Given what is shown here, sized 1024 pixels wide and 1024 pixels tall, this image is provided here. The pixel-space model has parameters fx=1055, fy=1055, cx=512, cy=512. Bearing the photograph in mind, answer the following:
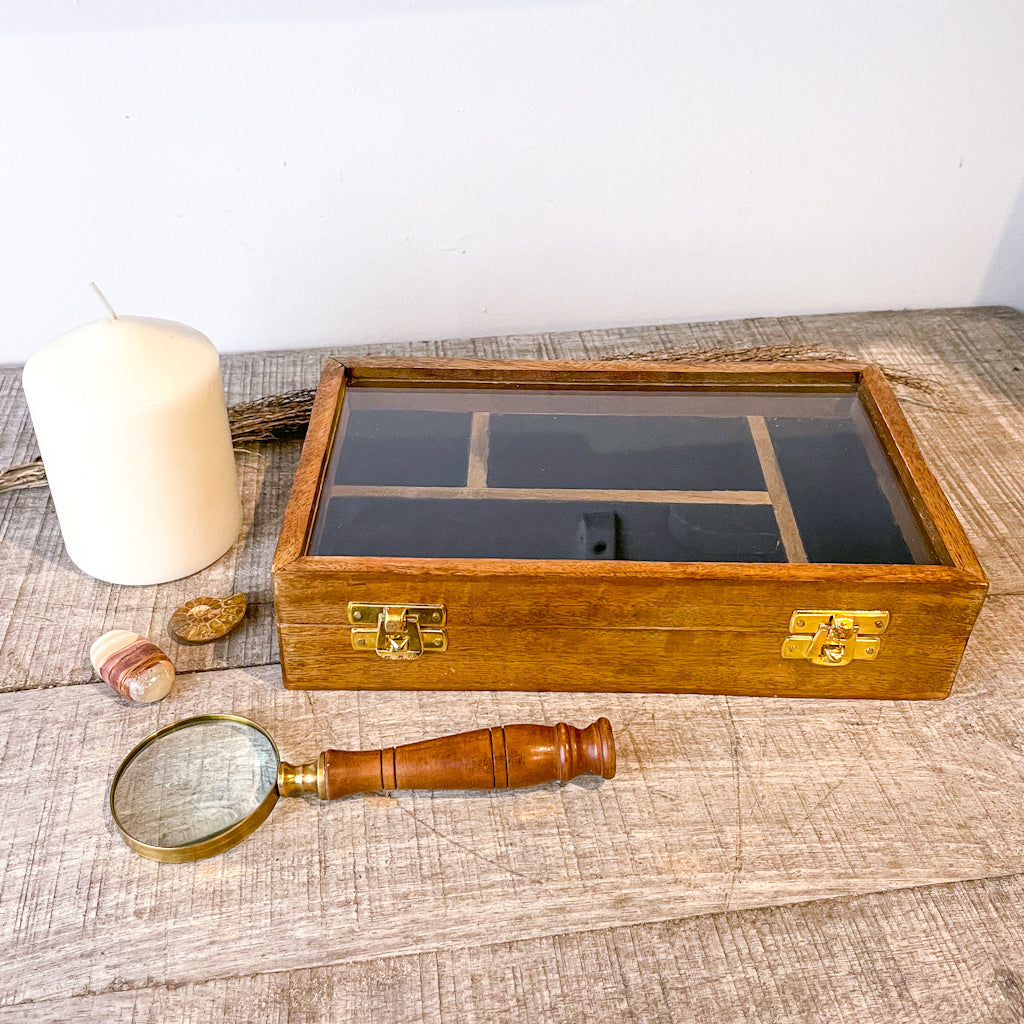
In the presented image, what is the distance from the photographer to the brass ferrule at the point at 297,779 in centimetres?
97

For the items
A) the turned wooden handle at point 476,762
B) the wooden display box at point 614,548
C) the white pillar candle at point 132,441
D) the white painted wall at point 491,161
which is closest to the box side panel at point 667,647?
the wooden display box at point 614,548

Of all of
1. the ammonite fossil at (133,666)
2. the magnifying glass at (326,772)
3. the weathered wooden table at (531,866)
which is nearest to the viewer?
the weathered wooden table at (531,866)

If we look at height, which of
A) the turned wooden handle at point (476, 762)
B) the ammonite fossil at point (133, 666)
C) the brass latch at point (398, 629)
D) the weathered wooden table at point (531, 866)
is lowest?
the weathered wooden table at point (531, 866)

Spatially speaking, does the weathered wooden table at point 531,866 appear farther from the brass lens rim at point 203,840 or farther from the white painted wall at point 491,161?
the white painted wall at point 491,161

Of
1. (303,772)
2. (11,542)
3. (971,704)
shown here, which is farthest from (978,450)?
(11,542)

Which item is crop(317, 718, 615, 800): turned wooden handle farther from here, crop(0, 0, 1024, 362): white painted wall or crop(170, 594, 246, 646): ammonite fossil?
crop(0, 0, 1024, 362): white painted wall

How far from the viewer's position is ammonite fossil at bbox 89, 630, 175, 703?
1.06m

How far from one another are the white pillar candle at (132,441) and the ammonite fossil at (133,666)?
134mm

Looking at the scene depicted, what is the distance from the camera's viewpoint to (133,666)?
1058mm

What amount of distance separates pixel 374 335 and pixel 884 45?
0.88 metres

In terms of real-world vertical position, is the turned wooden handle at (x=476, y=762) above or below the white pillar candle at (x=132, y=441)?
below

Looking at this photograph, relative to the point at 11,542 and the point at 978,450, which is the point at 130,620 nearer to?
the point at 11,542

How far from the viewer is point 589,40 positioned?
1478 mm

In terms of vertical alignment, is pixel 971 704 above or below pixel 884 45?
below
